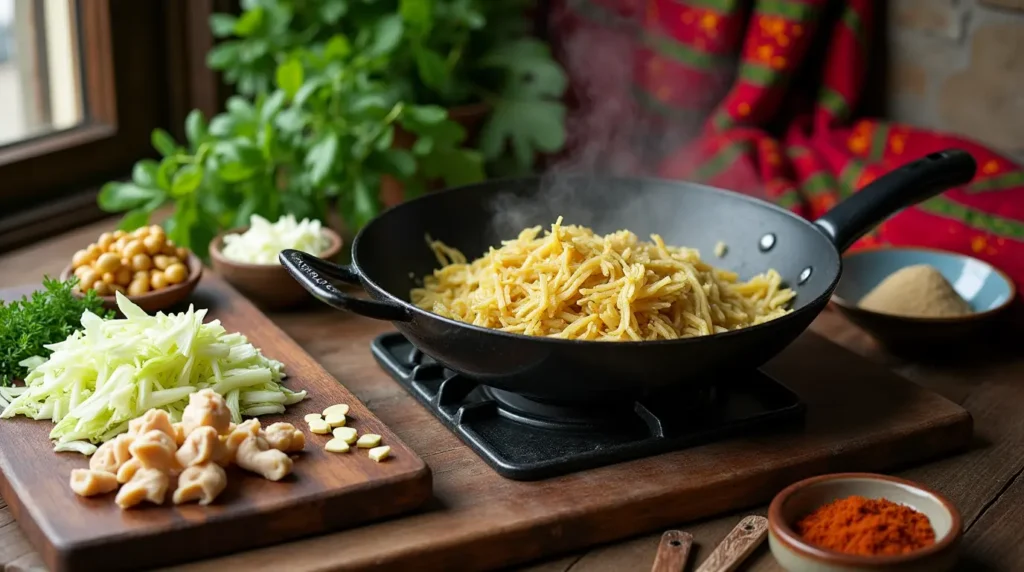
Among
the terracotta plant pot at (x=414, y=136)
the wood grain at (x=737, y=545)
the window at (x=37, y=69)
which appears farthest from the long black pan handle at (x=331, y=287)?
the window at (x=37, y=69)

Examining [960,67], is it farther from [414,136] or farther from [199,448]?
[199,448]

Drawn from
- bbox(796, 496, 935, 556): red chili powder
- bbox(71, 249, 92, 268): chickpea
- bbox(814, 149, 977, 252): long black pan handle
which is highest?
bbox(814, 149, 977, 252): long black pan handle

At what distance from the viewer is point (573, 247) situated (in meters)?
1.60

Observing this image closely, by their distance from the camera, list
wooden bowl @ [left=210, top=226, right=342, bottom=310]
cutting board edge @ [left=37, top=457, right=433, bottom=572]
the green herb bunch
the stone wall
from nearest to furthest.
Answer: cutting board edge @ [left=37, top=457, right=433, bottom=572] → the green herb bunch → wooden bowl @ [left=210, top=226, right=342, bottom=310] → the stone wall

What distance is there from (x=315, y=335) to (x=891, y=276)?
102 cm

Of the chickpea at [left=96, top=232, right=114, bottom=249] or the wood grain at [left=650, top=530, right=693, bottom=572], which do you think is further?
the chickpea at [left=96, top=232, right=114, bottom=249]

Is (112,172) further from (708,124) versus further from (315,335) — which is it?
(708,124)

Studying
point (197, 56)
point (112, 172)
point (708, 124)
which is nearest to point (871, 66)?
point (708, 124)

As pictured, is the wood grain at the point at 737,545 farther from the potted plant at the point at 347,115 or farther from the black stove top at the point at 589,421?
the potted plant at the point at 347,115

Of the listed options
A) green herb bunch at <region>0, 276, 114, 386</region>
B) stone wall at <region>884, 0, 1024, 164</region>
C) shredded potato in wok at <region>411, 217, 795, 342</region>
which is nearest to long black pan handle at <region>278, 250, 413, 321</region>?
shredded potato in wok at <region>411, 217, 795, 342</region>

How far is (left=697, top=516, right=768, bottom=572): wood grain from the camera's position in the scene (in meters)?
1.38

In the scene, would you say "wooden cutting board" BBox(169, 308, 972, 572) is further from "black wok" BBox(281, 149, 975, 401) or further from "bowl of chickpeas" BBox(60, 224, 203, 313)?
"bowl of chickpeas" BBox(60, 224, 203, 313)

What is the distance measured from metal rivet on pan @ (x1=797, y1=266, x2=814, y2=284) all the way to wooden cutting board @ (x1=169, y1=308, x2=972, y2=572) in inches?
5.6

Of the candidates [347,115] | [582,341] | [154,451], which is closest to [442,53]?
[347,115]
